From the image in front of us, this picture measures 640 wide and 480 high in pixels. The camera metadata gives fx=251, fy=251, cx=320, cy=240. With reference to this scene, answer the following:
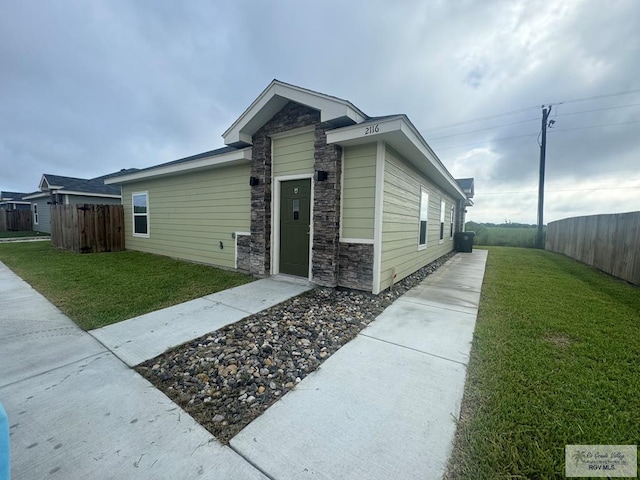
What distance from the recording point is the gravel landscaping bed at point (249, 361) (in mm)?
1976

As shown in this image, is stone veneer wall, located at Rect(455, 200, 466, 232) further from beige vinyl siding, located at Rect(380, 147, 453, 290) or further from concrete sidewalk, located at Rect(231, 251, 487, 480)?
concrete sidewalk, located at Rect(231, 251, 487, 480)

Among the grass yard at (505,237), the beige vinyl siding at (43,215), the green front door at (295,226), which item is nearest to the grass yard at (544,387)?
the green front door at (295,226)

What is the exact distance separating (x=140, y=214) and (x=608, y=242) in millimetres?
15691

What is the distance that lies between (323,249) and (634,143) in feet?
56.2

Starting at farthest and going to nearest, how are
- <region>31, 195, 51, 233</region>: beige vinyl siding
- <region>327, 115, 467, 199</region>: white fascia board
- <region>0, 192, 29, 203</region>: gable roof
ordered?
<region>0, 192, 29, 203</region>: gable roof → <region>31, 195, 51, 233</region>: beige vinyl siding → <region>327, 115, 467, 199</region>: white fascia board

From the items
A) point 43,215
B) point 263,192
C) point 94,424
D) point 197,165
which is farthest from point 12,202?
point 94,424

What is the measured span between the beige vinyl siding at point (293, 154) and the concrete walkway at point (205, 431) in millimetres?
3602

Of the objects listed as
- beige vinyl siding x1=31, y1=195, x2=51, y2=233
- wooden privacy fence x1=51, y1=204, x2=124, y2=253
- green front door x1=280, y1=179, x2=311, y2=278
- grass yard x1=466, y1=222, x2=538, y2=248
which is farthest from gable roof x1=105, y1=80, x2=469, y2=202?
beige vinyl siding x1=31, y1=195, x2=51, y2=233

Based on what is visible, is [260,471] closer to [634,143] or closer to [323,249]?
[323,249]

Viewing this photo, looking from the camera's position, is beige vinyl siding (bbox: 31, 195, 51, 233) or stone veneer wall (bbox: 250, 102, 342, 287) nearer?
stone veneer wall (bbox: 250, 102, 342, 287)

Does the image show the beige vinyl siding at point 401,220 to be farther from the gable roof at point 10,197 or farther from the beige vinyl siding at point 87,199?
the gable roof at point 10,197

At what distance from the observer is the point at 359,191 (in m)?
4.88

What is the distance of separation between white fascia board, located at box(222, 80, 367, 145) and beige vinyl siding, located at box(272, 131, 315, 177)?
0.58 metres

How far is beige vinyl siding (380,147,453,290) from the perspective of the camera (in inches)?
197
